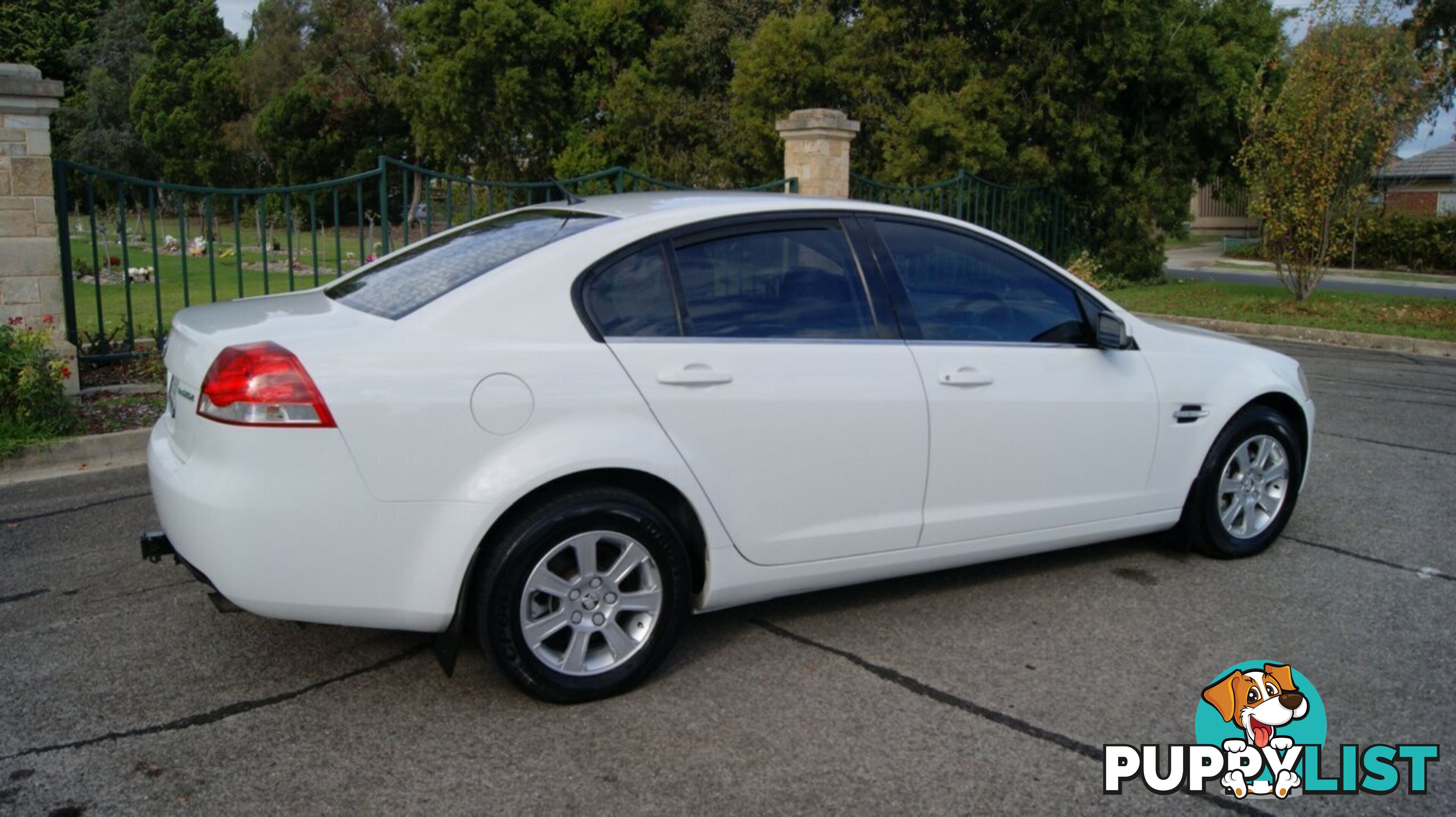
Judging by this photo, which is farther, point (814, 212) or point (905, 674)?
point (814, 212)

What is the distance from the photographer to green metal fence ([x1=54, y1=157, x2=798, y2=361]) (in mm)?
8664

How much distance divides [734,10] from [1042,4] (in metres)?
16.4

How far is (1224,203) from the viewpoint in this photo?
43812 mm

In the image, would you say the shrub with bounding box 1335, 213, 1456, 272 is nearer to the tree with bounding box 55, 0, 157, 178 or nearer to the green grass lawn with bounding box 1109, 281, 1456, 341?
the green grass lawn with bounding box 1109, 281, 1456, 341

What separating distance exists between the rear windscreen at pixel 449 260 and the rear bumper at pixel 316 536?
2.05ft

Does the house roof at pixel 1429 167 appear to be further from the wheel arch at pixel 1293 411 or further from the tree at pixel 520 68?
the wheel arch at pixel 1293 411

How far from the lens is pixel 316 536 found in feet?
11.3

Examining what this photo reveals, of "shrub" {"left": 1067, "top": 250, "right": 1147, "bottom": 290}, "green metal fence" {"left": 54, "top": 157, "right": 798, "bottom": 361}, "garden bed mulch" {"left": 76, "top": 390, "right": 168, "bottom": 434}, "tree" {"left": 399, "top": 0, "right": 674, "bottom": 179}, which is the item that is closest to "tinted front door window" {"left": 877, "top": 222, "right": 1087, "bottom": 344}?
"green metal fence" {"left": 54, "top": 157, "right": 798, "bottom": 361}

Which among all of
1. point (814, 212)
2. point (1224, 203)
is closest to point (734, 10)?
point (1224, 203)

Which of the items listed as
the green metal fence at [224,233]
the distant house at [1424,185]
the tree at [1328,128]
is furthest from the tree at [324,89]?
the tree at [1328,128]

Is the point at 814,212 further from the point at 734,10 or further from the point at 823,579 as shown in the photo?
the point at 734,10

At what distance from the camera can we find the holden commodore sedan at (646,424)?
3492mm

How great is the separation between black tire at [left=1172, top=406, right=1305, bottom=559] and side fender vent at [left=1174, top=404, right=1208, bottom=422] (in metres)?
0.17

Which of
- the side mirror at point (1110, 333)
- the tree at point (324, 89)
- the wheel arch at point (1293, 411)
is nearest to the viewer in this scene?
the side mirror at point (1110, 333)
